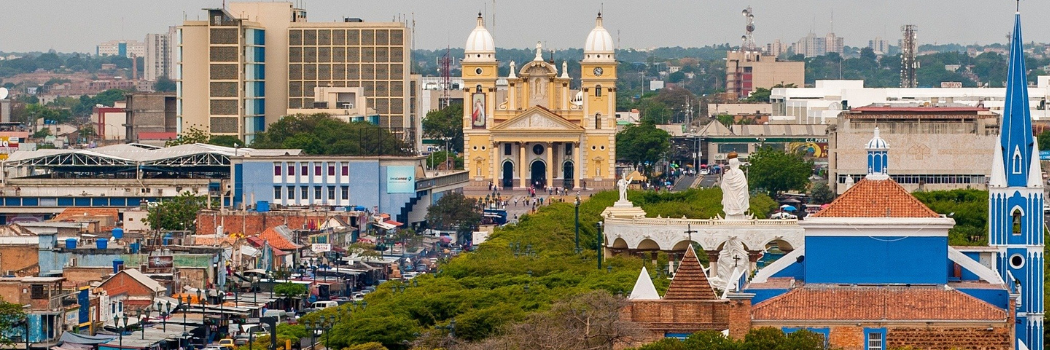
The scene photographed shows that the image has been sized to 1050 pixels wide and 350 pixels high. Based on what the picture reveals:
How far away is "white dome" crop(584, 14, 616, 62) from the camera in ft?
561

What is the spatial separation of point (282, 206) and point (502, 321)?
6216cm

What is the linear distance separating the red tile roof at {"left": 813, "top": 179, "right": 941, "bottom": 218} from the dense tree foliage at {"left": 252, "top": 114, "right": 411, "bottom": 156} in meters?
99.0

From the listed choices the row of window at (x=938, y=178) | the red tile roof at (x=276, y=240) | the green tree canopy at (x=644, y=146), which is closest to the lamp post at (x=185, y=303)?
the red tile roof at (x=276, y=240)

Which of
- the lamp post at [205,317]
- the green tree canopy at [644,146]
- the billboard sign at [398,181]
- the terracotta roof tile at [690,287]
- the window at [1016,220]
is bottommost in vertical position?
the lamp post at [205,317]

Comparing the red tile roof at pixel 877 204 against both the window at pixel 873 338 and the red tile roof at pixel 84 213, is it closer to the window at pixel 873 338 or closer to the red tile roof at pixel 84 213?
the window at pixel 873 338

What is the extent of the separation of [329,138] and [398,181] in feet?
115

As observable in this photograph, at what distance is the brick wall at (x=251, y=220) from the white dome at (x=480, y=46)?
52.1m

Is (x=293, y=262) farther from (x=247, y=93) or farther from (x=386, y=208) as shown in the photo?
(x=247, y=93)

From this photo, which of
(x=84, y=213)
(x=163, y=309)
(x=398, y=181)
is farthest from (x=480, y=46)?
(x=163, y=309)

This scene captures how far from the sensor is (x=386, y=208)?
5241 inches

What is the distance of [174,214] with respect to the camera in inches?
4727

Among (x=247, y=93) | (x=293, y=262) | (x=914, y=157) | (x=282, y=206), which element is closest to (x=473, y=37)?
(x=247, y=93)

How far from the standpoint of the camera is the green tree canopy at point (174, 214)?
118875mm

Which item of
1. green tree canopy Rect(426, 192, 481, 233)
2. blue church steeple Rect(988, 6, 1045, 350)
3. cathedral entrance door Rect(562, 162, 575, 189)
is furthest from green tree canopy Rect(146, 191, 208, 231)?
blue church steeple Rect(988, 6, 1045, 350)
